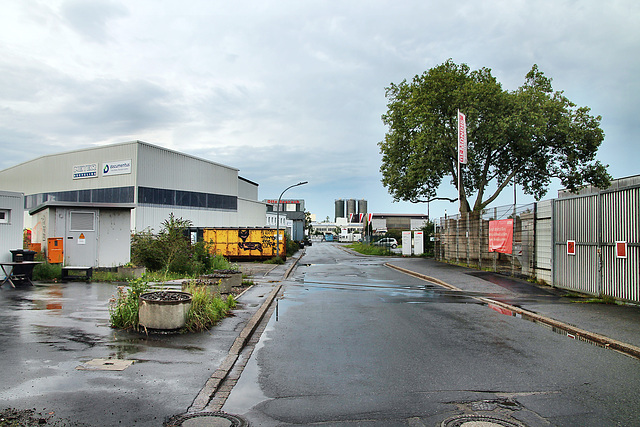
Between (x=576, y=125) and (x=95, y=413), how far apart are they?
3661cm

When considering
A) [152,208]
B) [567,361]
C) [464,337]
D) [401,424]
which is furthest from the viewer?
[152,208]

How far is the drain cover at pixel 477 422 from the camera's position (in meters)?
4.34

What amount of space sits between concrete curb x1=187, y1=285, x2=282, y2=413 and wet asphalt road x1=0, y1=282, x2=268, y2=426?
93 millimetres

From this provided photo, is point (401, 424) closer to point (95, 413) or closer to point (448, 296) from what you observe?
point (95, 413)

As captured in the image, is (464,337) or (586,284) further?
(586,284)

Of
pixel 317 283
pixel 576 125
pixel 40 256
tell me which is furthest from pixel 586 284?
pixel 576 125

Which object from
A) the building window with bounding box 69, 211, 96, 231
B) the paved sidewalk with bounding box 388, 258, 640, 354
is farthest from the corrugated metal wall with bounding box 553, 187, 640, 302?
the building window with bounding box 69, 211, 96, 231

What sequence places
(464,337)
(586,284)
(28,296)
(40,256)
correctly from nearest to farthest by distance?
(464,337) → (28,296) → (586,284) → (40,256)

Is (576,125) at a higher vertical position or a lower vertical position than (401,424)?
higher

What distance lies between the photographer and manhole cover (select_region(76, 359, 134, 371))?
585cm

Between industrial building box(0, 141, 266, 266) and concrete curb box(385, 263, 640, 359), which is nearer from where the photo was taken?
concrete curb box(385, 263, 640, 359)

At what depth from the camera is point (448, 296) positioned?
48.2 ft

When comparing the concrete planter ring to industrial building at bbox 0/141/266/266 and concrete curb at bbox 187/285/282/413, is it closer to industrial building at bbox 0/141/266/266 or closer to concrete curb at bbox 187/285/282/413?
concrete curb at bbox 187/285/282/413

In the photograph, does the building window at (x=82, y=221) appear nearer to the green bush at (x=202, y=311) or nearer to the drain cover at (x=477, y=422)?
the green bush at (x=202, y=311)
